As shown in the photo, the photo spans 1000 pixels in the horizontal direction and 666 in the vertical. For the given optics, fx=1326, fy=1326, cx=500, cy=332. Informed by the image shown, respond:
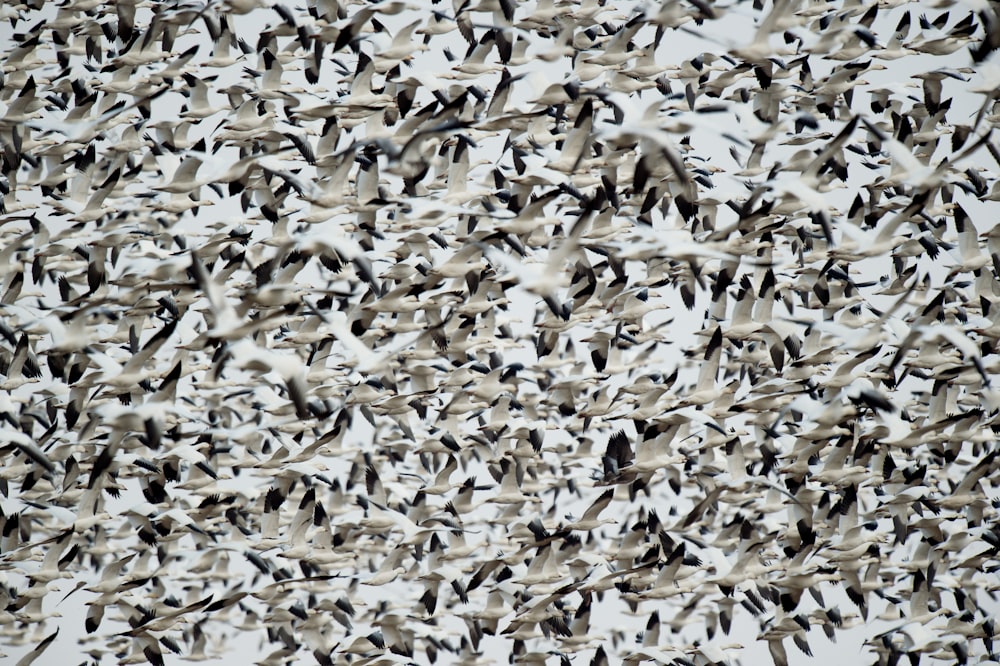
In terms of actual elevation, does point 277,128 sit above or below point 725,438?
above

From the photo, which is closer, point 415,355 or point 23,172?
point 415,355

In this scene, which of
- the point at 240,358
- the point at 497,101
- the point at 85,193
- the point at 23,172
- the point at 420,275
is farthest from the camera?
the point at 23,172

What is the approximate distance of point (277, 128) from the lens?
15805 mm

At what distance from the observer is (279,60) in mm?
16938

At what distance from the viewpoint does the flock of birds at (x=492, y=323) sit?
47.5 ft

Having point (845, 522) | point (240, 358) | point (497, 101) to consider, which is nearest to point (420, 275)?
point (497, 101)

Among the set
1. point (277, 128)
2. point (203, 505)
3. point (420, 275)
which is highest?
point (277, 128)

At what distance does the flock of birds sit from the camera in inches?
570

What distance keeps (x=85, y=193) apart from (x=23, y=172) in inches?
125

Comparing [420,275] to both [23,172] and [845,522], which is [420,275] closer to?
[845,522]

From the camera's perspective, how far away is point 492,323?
1731 cm

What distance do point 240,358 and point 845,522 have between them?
28.6ft

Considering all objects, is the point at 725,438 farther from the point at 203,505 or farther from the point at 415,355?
the point at 203,505

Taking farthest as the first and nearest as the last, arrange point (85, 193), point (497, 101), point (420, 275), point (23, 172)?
point (23, 172)
point (85, 193)
point (420, 275)
point (497, 101)
